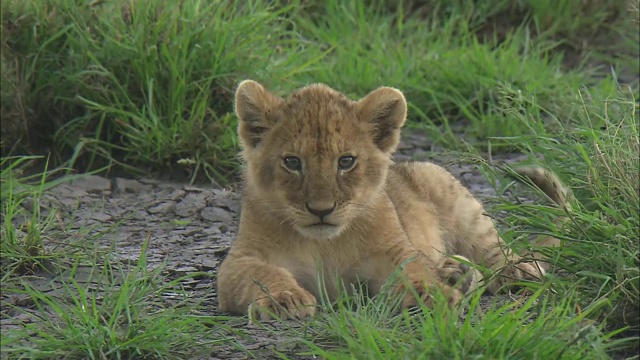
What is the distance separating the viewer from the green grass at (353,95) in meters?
4.64

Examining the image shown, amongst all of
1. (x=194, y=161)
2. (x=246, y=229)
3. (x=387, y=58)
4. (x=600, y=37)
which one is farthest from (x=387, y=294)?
(x=600, y=37)

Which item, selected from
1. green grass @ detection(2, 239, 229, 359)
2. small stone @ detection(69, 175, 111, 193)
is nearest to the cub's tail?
green grass @ detection(2, 239, 229, 359)

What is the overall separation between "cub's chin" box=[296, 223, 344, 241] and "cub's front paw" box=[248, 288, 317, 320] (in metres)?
0.33

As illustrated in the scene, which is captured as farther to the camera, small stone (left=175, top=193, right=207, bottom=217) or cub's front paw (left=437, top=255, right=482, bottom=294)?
small stone (left=175, top=193, right=207, bottom=217)

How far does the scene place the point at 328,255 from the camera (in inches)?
213

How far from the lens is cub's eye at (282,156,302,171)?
5.26 m

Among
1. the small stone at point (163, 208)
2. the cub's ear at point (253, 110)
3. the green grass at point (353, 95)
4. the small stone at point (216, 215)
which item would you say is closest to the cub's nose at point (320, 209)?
the green grass at point (353, 95)

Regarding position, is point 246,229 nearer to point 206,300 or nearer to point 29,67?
point 206,300

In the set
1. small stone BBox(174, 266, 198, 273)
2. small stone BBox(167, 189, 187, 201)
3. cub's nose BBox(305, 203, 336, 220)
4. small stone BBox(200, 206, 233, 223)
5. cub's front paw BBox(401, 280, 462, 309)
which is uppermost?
cub's nose BBox(305, 203, 336, 220)

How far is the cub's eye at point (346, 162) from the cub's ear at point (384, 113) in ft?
0.92

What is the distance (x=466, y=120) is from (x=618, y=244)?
3.87 m

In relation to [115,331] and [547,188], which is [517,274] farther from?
[115,331]

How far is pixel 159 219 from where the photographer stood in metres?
6.86

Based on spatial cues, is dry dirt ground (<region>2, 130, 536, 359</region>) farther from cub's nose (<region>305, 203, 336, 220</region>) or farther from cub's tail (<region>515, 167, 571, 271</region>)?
cub's nose (<region>305, 203, 336, 220</region>)
